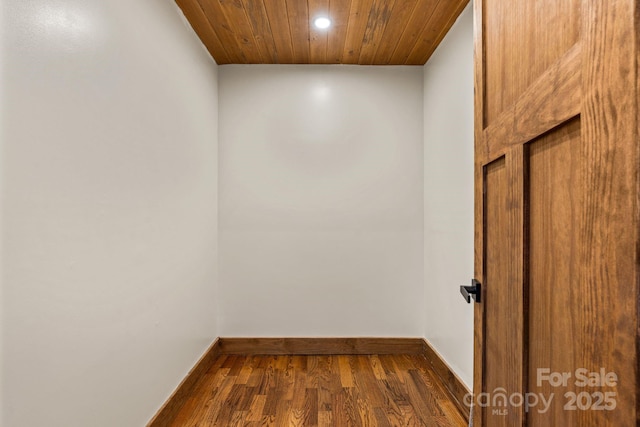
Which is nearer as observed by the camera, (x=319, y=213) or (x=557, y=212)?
(x=557, y=212)

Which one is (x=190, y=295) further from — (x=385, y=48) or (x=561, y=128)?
(x=561, y=128)

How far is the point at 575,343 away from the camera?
688 millimetres

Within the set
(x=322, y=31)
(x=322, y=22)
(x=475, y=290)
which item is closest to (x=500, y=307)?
(x=475, y=290)

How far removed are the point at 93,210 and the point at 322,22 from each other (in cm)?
186

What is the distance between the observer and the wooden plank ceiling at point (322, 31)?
2.50 meters

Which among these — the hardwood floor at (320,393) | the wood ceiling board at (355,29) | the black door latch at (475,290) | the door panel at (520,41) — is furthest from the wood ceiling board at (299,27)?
the hardwood floor at (320,393)

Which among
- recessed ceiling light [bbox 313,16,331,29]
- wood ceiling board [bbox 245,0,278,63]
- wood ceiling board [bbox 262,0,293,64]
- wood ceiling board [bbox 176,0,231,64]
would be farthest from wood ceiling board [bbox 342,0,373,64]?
wood ceiling board [bbox 176,0,231,64]

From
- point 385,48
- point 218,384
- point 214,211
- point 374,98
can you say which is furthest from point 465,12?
point 218,384

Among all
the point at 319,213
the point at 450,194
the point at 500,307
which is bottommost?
the point at 500,307

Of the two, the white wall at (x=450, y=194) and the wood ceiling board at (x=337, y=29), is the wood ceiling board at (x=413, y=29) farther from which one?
the wood ceiling board at (x=337, y=29)

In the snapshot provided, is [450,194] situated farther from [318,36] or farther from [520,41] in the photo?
[520,41]

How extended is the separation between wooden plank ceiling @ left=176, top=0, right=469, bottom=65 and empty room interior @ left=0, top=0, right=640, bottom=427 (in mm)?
20

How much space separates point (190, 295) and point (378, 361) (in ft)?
4.96

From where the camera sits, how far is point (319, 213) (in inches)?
139
